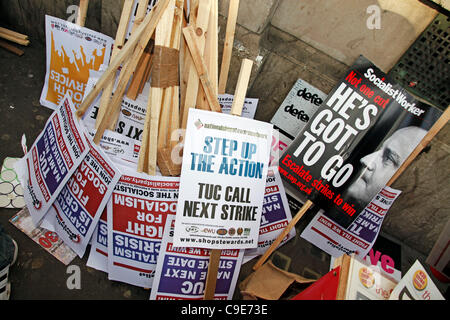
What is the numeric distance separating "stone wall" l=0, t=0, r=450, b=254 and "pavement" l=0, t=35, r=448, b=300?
51 cm

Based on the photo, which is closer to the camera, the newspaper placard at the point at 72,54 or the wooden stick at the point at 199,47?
the wooden stick at the point at 199,47

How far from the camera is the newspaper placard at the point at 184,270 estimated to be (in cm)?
239

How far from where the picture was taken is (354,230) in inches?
122

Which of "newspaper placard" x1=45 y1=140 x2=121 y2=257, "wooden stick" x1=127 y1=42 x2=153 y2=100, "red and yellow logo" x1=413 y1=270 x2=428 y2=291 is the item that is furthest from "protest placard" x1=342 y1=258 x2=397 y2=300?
"wooden stick" x1=127 y1=42 x2=153 y2=100

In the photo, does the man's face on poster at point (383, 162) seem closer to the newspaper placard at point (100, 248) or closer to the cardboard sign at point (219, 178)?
the cardboard sign at point (219, 178)

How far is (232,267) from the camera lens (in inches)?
101

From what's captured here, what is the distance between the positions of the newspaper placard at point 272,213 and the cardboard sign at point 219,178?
1.79 feet

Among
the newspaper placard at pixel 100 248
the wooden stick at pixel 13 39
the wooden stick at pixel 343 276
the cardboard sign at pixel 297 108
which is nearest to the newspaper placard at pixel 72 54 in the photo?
the wooden stick at pixel 13 39

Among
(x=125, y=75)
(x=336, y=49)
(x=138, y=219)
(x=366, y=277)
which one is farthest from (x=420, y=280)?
(x=125, y=75)

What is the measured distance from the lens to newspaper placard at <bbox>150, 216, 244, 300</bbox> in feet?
7.84

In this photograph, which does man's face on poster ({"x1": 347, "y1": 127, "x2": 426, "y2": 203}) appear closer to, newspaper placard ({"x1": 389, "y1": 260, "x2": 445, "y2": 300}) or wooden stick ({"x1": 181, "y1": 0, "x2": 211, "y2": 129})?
newspaper placard ({"x1": 389, "y1": 260, "x2": 445, "y2": 300})
